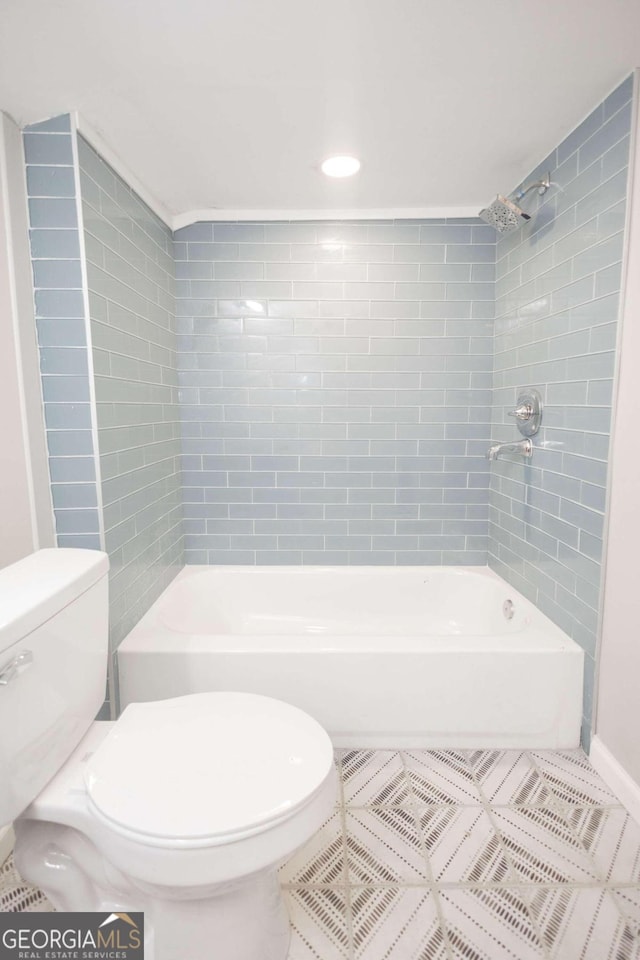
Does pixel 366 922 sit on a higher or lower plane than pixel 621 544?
lower

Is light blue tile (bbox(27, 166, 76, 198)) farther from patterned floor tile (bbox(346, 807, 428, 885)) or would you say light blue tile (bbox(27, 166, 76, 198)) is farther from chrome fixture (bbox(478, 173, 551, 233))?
patterned floor tile (bbox(346, 807, 428, 885))

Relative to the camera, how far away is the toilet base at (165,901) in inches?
36.9

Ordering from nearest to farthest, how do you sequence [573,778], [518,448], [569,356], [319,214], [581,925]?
1. [581,925]
2. [573,778]
3. [569,356]
4. [518,448]
5. [319,214]

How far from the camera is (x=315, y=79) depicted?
1.26 meters

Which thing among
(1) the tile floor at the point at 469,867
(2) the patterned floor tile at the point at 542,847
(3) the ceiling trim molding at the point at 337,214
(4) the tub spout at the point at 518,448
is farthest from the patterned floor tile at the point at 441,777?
(3) the ceiling trim molding at the point at 337,214

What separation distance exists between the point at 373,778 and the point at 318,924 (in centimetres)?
48

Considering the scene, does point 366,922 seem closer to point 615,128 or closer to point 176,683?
point 176,683

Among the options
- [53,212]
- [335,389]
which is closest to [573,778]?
[335,389]

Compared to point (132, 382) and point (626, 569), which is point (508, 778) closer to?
point (626, 569)

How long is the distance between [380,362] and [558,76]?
1.18 m

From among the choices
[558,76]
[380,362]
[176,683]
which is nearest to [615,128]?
[558,76]

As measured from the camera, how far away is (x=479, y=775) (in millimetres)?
1545

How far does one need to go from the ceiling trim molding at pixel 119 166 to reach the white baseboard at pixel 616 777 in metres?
2.58

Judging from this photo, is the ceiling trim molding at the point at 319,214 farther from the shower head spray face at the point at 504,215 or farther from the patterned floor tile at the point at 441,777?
the patterned floor tile at the point at 441,777
